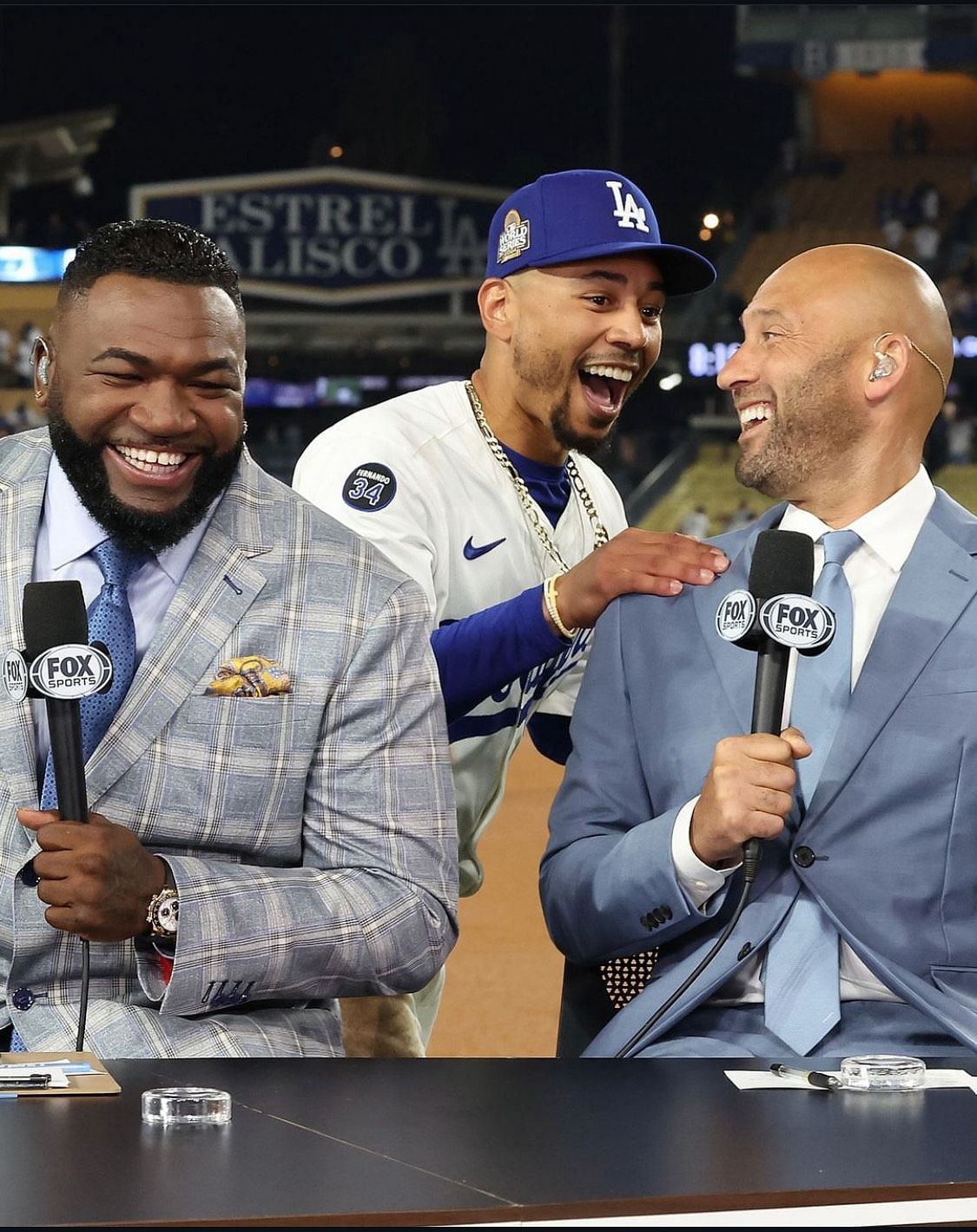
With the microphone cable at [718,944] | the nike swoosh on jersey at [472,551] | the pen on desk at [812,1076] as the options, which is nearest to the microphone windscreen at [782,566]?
the microphone cable at [718,944]

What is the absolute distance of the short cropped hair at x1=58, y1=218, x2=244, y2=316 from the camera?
2035 millimetres

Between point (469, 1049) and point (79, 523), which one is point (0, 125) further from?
point (79, 523)

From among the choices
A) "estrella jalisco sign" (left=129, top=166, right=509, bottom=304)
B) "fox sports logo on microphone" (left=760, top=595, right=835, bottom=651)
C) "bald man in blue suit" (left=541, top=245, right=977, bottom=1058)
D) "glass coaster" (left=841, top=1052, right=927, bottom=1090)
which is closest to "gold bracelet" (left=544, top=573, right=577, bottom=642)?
"bald man in blue suit" (left=541, top=245, right=977, bottom=1058)

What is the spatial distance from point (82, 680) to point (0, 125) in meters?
19.9

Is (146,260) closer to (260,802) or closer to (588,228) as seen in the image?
(260,802)

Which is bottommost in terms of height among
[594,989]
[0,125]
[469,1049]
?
[469,1049]

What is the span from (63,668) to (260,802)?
0.44 meters

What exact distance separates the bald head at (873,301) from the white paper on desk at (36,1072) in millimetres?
1376

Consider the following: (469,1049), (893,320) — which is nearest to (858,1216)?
(893,320)

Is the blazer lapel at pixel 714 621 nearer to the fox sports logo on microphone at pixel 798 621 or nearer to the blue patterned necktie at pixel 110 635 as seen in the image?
the fox sports logo on microphone at pixel 798 621

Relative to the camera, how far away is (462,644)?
2568 millimetres

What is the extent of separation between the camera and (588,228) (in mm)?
2873

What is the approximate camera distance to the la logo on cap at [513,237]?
2.99 m

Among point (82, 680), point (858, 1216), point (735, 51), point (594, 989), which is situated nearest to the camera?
point (858, 1216)
